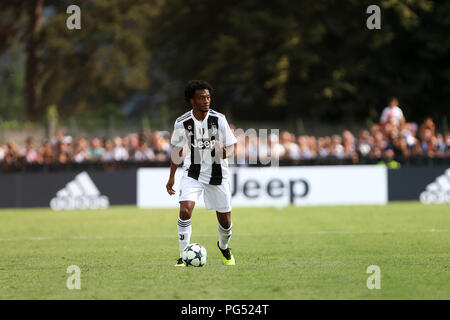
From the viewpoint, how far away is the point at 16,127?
32.6 meters

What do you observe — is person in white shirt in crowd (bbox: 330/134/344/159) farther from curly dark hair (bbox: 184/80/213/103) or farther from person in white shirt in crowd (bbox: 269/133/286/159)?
curly dark hair (bbox: 184/80/213/103)

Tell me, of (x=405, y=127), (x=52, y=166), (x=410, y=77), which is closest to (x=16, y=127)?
(x=52, y=166)

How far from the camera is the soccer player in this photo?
402 inches

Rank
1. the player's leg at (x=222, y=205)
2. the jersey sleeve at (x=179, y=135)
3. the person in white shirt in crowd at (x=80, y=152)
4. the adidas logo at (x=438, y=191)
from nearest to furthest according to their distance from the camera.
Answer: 1. the jersey sleeve at (x=179, y=135)
2. the player's leg at (x=222, y=205)
3. the adidas logo at (x=438, y=191)
4. the person in white shirt in crowd at (x=80, y=152)

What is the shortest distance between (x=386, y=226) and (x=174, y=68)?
1069 inches

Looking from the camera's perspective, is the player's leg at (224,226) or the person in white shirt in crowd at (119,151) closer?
the player's leg at (224,226)

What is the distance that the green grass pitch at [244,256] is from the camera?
8.16 metres

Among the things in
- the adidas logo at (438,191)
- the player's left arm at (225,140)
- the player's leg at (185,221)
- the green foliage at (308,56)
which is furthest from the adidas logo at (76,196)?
the green foliage at (308,56)

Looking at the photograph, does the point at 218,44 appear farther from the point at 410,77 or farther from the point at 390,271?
the point at 390,271

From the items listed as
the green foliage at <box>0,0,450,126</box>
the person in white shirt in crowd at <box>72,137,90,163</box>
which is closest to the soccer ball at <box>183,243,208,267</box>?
the person in white shirt in crowd at <box>72,137,90,163</box>

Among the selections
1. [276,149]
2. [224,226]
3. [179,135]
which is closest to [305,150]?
[276,149]

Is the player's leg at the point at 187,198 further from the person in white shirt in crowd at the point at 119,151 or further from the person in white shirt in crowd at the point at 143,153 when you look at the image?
the person in white shirt in crowd at the point at 119,151

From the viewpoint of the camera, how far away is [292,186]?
77.4ft

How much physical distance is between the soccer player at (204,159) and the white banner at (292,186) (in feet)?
42.2
